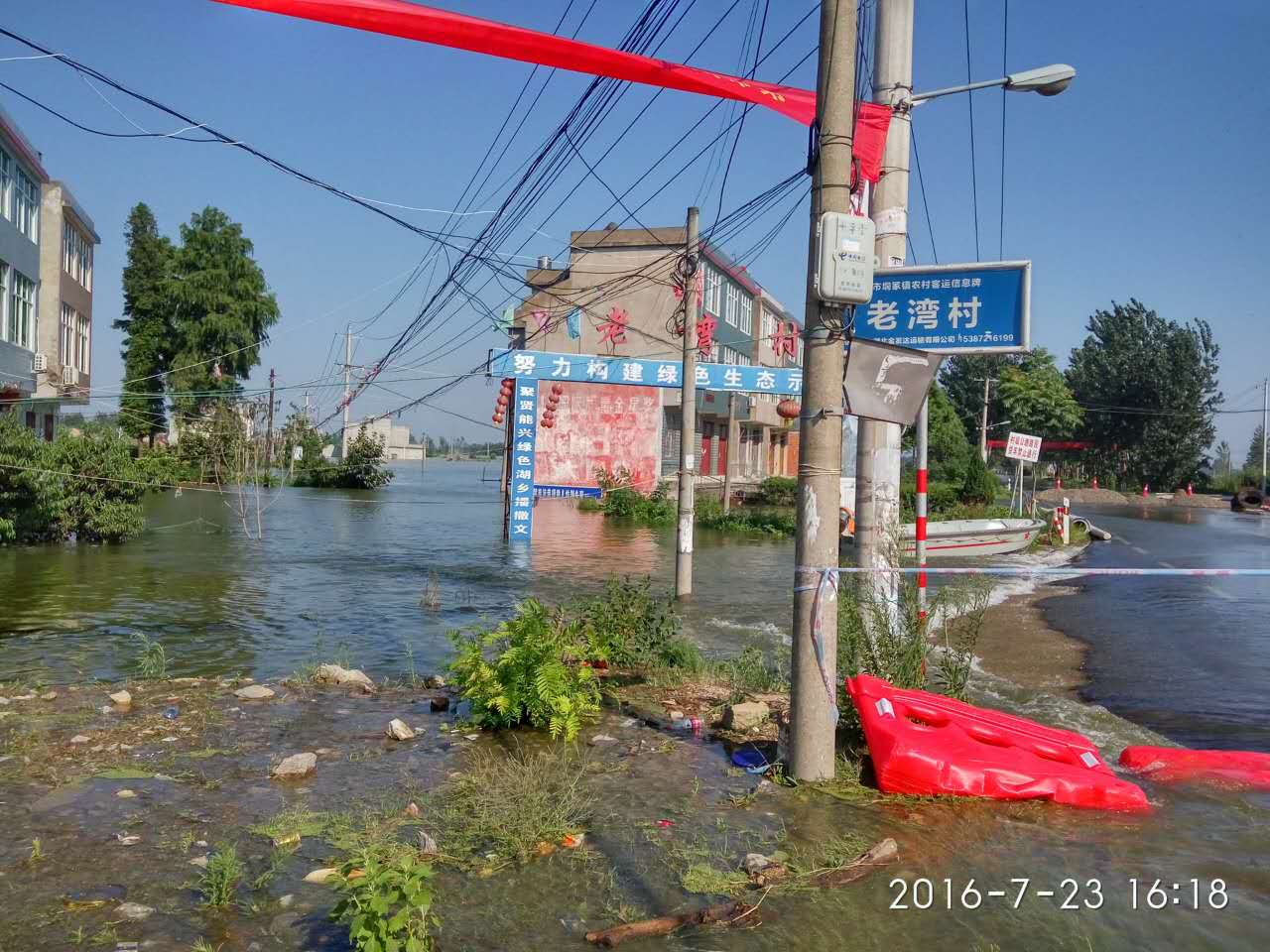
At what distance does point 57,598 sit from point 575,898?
1251cm

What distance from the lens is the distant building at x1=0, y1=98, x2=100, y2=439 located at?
69.9 feet

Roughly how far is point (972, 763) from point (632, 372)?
18.2 m

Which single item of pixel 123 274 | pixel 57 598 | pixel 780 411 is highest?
pixel 123 274

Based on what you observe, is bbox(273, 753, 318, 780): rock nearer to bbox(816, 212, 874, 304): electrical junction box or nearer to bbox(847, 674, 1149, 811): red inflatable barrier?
bbox(847, 674, 1149, 811): red inflatable barrier

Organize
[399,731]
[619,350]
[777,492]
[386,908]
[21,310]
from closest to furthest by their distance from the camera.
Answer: [386,908], [399,731], [21,310], [619,350], [777,492]

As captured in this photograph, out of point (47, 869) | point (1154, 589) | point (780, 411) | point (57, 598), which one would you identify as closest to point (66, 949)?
point (47, 869)

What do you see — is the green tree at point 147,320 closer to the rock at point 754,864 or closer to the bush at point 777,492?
the bush at point 777,492

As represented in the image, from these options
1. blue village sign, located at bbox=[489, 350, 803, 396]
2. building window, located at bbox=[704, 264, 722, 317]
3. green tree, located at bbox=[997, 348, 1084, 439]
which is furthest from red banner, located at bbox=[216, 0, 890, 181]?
green tree, located at bbox=[997, 348, 1084, 439]

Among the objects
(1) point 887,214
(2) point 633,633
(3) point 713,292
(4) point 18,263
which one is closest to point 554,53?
(1) point 887,214

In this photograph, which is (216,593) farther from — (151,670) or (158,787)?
(158,787)

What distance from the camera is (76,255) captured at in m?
30.3

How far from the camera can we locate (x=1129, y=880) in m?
4.33

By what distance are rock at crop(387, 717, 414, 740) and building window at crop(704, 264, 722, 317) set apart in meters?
34.9

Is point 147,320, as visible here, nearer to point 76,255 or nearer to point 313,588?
point 76,255
